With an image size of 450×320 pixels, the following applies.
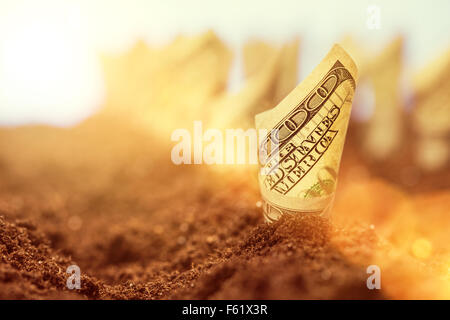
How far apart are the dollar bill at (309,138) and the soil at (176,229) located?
13 centimetres

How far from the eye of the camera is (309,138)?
50.5 inches

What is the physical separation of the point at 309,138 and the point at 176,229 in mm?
1170

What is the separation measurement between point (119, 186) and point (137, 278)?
66.2 inches

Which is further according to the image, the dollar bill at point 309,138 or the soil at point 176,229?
the dollar bill at point 309,138

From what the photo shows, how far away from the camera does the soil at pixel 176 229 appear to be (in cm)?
99

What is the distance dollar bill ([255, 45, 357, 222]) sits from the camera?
4.10 feet

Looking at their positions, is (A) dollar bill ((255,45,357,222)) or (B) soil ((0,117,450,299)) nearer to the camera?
(B) soil ((0,117,450,299))

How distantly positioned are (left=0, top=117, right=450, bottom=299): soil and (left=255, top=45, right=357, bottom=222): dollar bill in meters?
0.13

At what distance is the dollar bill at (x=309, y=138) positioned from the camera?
4.10ft

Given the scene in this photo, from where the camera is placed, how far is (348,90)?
128cm

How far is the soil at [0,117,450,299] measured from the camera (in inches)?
39.0

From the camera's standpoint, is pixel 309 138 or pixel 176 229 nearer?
pixel 309 138

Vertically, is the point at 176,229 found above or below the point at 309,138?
below
